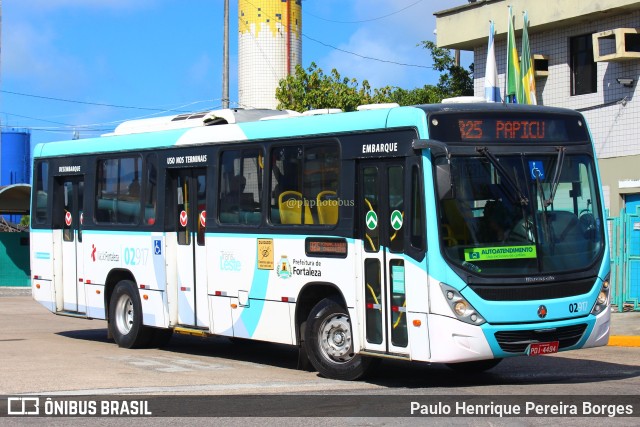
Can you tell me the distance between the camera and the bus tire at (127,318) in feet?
53.3

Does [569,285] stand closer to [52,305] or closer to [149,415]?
[149,415]

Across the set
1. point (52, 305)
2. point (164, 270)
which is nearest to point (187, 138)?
point (164, 270)

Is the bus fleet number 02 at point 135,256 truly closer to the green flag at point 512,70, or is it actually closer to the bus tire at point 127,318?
the bus tire at point 127,318

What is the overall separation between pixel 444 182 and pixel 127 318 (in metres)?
7.59

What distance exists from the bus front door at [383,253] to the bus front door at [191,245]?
3454 mm

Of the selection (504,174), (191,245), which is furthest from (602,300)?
(191,245)

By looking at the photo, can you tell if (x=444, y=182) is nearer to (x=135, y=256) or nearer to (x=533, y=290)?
(x=533, y=290)

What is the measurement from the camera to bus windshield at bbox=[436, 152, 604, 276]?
36.2ft

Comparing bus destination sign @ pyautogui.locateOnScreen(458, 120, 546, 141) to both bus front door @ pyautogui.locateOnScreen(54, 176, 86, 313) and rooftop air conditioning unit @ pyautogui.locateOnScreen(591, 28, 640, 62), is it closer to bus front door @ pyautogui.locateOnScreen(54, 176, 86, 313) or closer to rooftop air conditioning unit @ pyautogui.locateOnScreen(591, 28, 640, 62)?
bus front door @ pyautogui.locateOnScreen(54, 176, 86, 313)

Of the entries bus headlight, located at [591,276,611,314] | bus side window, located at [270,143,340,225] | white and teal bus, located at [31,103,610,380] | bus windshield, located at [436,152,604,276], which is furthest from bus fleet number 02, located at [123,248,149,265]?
bus headlight, located at [591,276,611,314]

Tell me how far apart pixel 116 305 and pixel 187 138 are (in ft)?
10.6

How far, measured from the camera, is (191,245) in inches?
589

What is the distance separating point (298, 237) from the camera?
12.8 m

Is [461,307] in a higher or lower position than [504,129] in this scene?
lower
